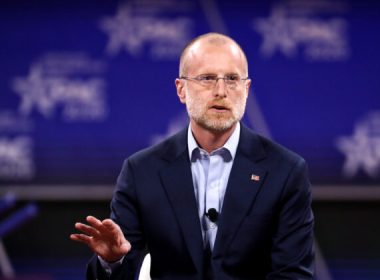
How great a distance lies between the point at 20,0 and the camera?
552 cm

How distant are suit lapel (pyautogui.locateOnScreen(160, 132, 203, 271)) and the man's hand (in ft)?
0.68

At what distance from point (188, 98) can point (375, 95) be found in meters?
2.95

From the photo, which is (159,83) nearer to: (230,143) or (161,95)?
(161,95)

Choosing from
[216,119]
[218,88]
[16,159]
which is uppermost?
[218,88]

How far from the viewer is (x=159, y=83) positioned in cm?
542

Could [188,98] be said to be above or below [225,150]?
above

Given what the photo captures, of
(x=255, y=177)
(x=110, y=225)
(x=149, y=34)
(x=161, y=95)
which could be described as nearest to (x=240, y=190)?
(x=255, y=177)

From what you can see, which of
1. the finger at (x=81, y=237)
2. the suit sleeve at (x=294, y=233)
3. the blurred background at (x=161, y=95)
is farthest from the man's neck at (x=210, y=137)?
the blurred background at (x=161, y=95)

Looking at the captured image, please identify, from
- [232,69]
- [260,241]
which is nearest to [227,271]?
[260,241]

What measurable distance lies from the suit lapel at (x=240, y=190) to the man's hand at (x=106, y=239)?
1.01ft

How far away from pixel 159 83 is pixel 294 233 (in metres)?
2.96

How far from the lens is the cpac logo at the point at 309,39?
212 inches

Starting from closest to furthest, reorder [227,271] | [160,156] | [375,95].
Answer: [227,271], [160,156], [375,95]

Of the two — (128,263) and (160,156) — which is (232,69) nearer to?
(160,156)
